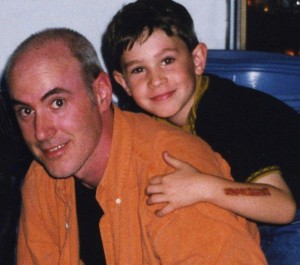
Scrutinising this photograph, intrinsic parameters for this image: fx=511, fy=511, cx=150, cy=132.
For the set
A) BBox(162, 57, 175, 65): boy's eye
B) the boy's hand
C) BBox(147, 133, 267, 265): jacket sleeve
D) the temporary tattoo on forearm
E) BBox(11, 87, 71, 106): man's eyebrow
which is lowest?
the temporary tattoo on forearm

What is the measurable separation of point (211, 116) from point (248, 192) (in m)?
0.30

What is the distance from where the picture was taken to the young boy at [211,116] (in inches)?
48.3

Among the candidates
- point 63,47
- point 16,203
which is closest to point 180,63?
point 63,47

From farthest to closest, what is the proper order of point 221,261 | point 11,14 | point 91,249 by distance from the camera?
point 11,14
point 91,249
point 221,261

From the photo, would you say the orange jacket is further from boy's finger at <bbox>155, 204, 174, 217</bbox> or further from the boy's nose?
the boy's nose

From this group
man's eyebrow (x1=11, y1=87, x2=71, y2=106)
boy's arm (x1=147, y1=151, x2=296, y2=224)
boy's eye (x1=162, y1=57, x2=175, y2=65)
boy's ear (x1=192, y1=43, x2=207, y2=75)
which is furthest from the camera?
boy's ear (x1=192, y1=43, x2=207, y2=75)

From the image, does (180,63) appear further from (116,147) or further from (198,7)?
(198,7)

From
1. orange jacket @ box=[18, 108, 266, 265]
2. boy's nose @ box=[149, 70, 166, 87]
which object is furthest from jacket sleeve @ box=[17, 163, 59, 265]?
boy's nose @ box=[149, 70, 166, 87]

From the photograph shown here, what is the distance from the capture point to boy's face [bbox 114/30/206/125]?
1.52 m

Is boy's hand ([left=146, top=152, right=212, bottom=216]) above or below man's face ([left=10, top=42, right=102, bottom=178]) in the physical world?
below

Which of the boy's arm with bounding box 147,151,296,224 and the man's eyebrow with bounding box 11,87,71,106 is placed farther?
the man's eyebrow with bounding box 11,87,71,106

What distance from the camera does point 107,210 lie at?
1.21 m

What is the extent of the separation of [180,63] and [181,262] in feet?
2.40

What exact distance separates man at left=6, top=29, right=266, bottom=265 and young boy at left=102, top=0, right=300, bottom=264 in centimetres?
5
